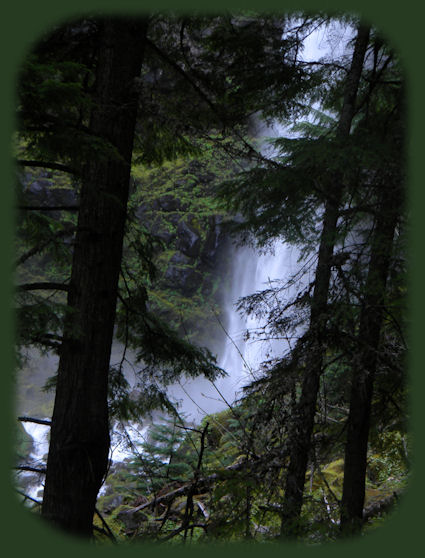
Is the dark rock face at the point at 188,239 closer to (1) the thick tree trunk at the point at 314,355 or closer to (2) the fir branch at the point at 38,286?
(1) the thick tree trunk at the point at 314,355

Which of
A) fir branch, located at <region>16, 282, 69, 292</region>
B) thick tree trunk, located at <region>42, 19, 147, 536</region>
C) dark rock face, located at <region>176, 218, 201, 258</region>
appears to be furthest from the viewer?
dark rock face, located at <region>176, 218, 201, 258</region>

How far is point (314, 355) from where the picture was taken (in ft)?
10.7

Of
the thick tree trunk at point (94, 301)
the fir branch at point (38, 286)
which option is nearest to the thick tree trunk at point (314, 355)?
the thick tree trunk at point (94, 301)

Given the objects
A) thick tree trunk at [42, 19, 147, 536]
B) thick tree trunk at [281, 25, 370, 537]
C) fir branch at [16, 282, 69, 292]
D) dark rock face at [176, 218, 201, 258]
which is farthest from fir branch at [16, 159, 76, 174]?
dark rock face at [176, 218, 201, 258]

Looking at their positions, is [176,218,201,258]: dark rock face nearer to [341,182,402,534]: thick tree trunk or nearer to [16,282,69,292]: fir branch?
[341,182,402,534]: thick tree trunk

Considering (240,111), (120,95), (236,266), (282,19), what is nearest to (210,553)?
(120,95)

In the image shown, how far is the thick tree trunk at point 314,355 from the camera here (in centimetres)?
314

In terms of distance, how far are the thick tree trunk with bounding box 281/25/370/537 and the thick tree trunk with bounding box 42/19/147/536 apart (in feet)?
4.57

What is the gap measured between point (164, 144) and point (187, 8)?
141cm

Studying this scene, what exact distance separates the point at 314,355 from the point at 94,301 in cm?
172

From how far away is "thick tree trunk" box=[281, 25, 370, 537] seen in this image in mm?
3145

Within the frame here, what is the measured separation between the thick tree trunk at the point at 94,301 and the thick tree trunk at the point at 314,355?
1.39m

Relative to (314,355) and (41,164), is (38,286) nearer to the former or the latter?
(41,164)

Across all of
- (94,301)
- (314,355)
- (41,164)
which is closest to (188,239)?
(94,301)
